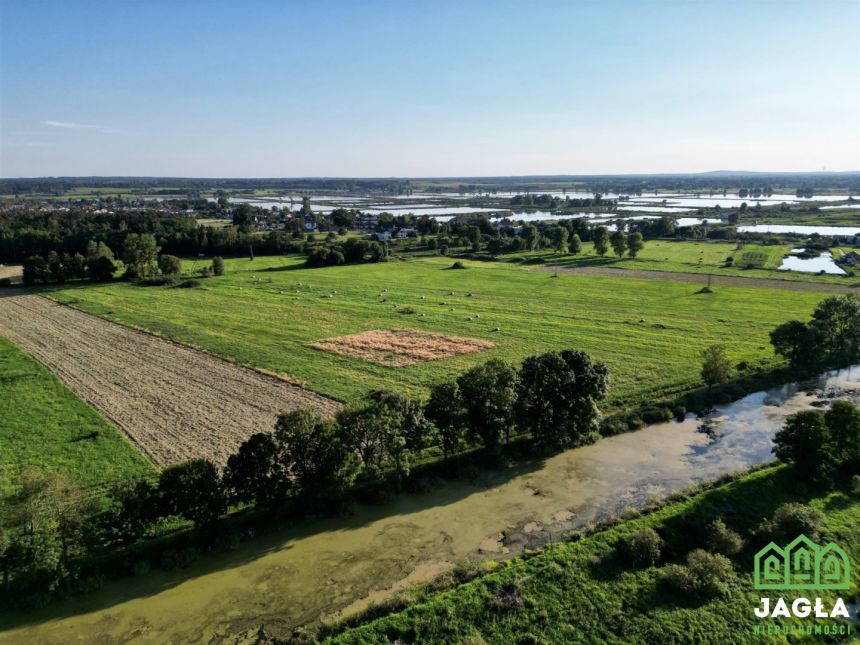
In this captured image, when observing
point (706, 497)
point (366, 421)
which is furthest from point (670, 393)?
point (366, 421)

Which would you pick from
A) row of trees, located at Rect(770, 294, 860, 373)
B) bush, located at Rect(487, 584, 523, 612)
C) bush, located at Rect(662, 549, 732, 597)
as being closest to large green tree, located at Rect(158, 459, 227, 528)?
bush, located at Rect(487, 584, 523, 612)

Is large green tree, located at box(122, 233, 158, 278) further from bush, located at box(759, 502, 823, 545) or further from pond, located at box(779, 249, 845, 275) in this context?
pond, located at box(779, 249, 845, 275)

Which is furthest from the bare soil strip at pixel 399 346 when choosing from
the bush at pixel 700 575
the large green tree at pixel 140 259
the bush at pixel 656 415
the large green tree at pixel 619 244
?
the large green tree at pixel 619 244

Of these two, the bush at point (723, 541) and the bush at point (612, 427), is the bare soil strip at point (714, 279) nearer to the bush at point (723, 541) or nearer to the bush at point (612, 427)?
the bush at point (612, 427)

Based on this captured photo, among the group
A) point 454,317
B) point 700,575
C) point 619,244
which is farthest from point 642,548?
point 619,244

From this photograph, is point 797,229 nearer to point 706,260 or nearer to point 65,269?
point 706,260

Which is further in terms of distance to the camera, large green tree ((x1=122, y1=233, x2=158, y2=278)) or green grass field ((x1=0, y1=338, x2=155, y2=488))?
large green tree ((x1=122, y1=233, x2=158, y2=278))
